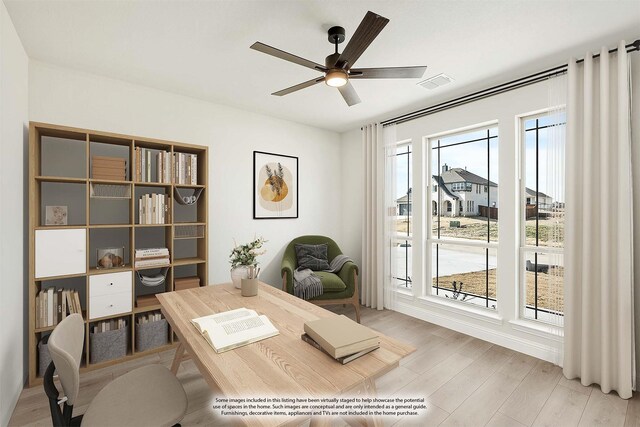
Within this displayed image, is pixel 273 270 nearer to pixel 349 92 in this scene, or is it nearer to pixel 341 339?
pixel 349 92

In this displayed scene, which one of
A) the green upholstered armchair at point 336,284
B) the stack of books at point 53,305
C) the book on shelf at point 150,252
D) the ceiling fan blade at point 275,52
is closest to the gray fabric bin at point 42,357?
the stack of books at point 53,305

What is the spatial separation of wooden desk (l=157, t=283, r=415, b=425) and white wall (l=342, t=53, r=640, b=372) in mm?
2190

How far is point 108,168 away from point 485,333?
3.88 metres

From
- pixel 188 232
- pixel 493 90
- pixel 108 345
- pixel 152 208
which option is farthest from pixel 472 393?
pixel 152 208

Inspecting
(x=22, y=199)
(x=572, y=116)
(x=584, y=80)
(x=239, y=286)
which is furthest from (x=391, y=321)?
(x=22, y=199)

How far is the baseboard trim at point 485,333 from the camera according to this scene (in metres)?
2.62

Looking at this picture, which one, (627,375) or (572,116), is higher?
(572,116)

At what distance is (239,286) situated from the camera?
7.16 ft

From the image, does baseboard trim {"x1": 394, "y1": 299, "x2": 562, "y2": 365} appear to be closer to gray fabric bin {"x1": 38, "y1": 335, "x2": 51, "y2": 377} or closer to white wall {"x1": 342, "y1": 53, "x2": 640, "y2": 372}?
white wall {"x1": 342, "y1": 53, "x2": 640, "y2": 372}

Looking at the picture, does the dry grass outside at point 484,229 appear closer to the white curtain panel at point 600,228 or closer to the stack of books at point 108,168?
the white curtain panel at point 600,228

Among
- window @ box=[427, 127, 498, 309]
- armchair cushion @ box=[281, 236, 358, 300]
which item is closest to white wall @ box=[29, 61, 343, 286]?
armchair cushion @ box=[281, 236, 358, 300]

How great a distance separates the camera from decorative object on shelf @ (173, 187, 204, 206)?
9.46 ft

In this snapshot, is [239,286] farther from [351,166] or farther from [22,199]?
[351,166]

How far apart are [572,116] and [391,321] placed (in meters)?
2.64
